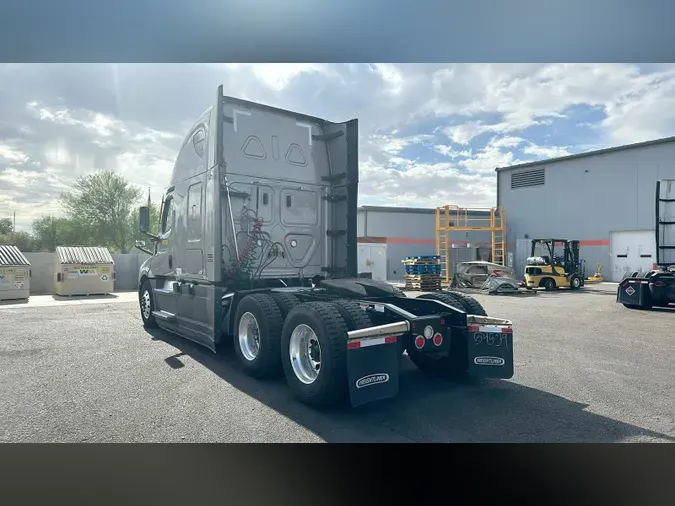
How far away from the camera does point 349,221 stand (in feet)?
24.9

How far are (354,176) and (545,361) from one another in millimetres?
A: 3952

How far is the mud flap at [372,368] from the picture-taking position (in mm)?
4445

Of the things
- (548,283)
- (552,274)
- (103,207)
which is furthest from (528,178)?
(103,207)

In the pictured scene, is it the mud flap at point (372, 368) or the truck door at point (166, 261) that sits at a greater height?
the truck door at point (166, 261)

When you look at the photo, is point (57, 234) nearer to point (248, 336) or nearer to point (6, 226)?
point (6, 226)

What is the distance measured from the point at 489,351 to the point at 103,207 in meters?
20.4

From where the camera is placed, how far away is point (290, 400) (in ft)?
16.8

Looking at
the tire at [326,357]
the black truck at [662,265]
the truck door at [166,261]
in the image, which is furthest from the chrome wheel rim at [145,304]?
the black truck at [662,265]

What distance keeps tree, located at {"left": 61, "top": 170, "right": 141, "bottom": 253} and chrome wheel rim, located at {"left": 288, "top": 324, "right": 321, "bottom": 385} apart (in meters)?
17.8

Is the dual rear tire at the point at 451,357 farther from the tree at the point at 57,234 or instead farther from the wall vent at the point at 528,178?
the wall vent at the point at 528,178

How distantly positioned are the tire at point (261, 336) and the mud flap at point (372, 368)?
1515 mm

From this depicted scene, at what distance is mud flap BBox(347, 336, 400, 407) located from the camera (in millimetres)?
4445
